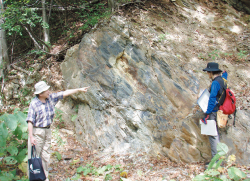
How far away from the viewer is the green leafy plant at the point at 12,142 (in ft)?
11.2

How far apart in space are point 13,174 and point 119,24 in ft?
18.4

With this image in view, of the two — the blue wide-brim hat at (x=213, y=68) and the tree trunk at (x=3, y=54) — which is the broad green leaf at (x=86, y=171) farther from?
the tree trunk at (x=3, y=54)

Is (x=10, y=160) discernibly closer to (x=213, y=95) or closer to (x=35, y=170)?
(x=35, y=170)

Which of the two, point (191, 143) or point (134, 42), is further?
point (134, 42)

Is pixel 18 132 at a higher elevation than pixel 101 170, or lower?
higher

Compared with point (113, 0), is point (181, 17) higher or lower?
lower

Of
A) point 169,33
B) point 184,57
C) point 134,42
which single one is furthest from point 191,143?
point 169,33

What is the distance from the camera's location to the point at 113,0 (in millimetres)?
7383

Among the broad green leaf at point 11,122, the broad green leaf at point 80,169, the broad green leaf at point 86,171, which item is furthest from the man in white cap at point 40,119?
the broad green leaf at point 86,171

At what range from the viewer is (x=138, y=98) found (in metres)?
5.39

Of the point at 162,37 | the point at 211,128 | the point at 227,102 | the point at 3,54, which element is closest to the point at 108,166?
the point at 211,128

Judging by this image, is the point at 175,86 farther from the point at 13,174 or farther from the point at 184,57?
the point at 13,174

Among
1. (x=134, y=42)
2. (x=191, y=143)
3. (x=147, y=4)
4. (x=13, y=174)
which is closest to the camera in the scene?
(x=13, y=174)

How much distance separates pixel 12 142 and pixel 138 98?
3510 millimetres
